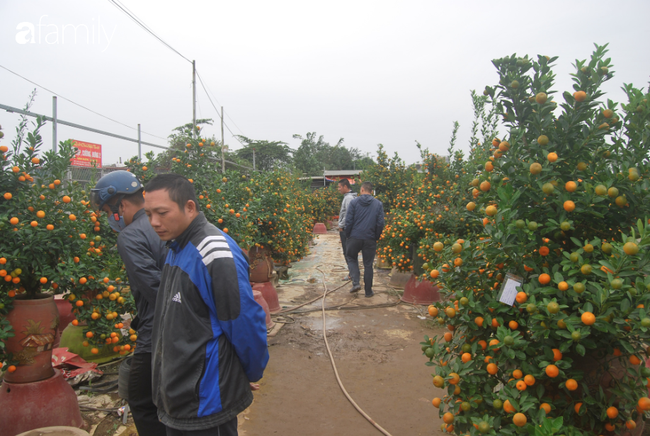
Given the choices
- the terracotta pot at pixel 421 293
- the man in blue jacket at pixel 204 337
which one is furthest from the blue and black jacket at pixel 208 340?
the terracotta pot at pixel 421 293

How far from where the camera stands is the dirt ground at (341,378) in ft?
10.1

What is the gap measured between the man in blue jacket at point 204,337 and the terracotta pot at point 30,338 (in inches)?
58.8

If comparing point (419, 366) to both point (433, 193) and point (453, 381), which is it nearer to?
point (453, 381)

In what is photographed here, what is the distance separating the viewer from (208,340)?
1648 millimetres

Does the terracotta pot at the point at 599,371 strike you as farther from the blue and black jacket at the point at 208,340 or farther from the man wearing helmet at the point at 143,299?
the man wearing helmet at the point at 143,299

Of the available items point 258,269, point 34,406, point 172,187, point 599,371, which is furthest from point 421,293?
point 172,187

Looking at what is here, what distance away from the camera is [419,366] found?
415 centimetres

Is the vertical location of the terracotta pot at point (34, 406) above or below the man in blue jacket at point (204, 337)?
below

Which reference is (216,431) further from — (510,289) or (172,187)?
(510,289)

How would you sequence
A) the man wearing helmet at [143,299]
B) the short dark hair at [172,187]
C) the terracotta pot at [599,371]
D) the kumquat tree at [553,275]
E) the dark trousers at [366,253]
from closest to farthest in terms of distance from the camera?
the kumquat tree at [553,275] < the terracotta pot at [599,371] < the short dark hair at [172,187] < the man wearing helmet at [143,299] < the dark trousers at [366,253]

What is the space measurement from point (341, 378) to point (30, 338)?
2.60 metres

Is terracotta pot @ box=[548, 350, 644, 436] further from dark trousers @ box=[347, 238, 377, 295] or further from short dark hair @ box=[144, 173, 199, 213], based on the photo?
dark trousers @ box=[347, 238, 377, 295]

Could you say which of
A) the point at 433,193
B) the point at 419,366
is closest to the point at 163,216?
the point at 419,366

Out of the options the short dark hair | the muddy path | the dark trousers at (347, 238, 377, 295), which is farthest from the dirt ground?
the short dark hair
